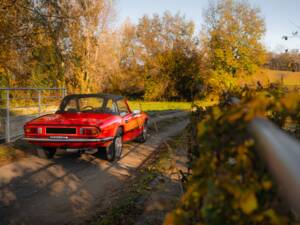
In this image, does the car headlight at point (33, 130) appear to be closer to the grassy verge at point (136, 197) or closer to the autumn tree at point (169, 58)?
the grassy verge at point (136, 197)

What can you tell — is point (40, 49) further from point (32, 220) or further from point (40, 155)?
point (32, 220)

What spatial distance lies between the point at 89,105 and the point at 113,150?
4.89 ft

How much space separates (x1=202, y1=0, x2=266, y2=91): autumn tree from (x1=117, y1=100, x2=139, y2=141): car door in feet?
103

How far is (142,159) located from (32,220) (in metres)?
4.13

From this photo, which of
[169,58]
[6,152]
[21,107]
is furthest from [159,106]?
[6,152]

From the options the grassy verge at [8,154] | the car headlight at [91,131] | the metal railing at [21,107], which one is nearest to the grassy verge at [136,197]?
the car headlight at [91,131]

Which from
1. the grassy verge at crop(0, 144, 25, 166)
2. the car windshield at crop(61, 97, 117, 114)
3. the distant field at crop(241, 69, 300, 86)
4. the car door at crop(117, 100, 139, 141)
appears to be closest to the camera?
the distant field at crop(241, 69, 300, 86)

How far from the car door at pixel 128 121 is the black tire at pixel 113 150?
495 millimetres

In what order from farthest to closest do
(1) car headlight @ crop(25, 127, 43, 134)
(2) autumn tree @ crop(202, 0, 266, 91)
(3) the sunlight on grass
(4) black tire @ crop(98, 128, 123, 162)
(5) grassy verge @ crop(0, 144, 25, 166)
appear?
(2) autumn tree @ crop(202, 0, 266, 91) < (3) the sunlight on grass < (5) grassy verge @ crop(0, 144, 25, 166) < (4) black tire @ crop(98, 128, 123, 162) < (1) car headlight @ crop(25, 127, 43, 134)

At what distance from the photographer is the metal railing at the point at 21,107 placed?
10.1m

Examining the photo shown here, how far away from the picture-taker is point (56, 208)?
4691 millimetres

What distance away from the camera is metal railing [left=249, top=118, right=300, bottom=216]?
0.76 m

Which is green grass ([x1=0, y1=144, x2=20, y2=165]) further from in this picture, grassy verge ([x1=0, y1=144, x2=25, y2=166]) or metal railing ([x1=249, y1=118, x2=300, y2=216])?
metal railing ([x1=249, y1=118, x2=300, y2=216])

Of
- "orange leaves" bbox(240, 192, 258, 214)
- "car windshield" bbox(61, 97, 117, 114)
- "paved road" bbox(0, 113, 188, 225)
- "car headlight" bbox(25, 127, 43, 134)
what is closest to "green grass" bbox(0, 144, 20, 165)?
"paved road" bbox(0, 113, 188, 225)
